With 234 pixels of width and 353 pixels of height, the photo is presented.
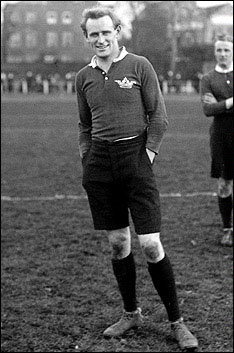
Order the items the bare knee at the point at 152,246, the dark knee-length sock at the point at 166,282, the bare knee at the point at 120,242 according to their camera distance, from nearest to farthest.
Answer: the bare knee at the point at 152,246
the bare knee at the point at 120,242
the dark knee-length sock at the point at 166,282

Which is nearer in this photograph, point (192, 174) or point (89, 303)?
point (89, 303)

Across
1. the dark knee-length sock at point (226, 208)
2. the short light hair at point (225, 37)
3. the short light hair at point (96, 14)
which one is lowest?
the dark knee-length sock at point (226, 208)

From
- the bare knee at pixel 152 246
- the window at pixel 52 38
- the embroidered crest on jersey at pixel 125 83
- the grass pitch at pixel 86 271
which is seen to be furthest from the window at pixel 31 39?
the grass pitch at pixel 86 271

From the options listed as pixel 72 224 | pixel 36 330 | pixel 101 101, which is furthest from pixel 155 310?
pixel 72 224

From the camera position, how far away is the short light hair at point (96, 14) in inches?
95.5

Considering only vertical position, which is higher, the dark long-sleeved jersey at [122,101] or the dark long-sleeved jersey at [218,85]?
the dark long-sleeved jersey at [122,101]

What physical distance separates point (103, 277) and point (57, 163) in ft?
23.2

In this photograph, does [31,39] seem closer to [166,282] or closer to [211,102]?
[211,102]

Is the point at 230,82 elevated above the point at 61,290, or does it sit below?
above

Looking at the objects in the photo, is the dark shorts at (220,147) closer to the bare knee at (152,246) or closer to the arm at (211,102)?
the arm at (211,102)

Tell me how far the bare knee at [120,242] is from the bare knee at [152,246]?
0.13 meters

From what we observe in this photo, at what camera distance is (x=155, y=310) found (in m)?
5.05

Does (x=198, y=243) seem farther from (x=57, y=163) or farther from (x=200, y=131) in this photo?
(x=200, y=131)

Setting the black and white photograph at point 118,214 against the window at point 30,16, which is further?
the window at point 30,16
